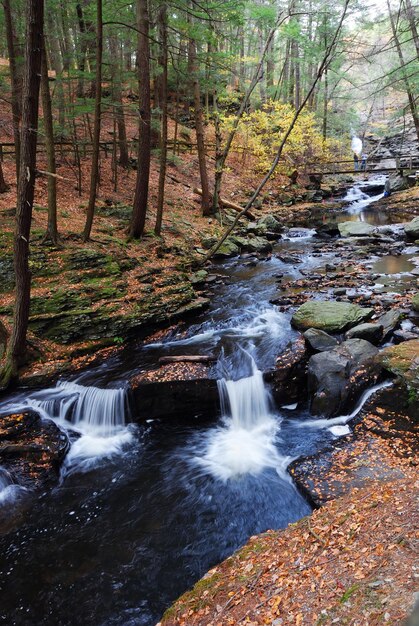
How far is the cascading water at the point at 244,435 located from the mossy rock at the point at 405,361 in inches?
90.9

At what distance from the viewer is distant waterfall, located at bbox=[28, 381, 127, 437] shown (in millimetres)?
7316

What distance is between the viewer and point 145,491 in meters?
5.88

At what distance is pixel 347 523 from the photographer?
3732 millimetres

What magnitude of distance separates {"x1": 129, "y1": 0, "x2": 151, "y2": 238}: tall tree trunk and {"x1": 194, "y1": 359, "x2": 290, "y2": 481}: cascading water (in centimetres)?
726

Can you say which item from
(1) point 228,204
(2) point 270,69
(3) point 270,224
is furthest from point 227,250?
(2) point 270,69

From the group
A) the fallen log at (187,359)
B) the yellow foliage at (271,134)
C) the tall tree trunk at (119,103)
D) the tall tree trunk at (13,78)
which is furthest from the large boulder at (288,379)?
the yellow foliage at (271,134)

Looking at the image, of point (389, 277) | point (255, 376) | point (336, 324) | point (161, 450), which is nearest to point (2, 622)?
point (161, 450)

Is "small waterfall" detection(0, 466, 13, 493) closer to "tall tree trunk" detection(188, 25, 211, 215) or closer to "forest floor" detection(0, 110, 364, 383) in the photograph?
"forest floor" detection(0, 110, 364, 383)

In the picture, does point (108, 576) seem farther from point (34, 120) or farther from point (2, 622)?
point (34, 120)

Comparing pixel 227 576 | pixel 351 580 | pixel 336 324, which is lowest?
pixel 227 576

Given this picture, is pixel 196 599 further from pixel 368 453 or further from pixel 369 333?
pixel 369 333

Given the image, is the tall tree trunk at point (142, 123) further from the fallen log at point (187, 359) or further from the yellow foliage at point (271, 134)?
the yellow foliage at point (271, 134)

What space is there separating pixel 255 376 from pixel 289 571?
15.2 feet

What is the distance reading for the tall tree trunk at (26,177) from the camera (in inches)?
229
